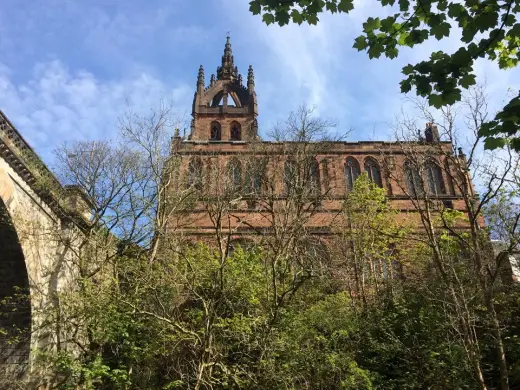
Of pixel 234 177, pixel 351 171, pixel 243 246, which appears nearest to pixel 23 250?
pixel 234 177

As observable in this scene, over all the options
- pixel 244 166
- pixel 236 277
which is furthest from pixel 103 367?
pixel 244 166

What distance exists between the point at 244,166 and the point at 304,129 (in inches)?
168

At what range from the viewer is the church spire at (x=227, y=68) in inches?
1671

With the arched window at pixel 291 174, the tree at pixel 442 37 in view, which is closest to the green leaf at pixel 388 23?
the tree at pixel 442 37

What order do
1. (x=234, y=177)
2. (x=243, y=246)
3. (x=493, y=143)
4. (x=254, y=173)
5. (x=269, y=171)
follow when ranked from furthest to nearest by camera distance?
(x=269, y=171)
(x=243, y=246)
(x=234, y=177)
(x=254, y=173)
(x=493, y=143)

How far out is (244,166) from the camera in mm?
20281

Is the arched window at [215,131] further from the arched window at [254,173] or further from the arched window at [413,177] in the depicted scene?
the arched window at [254,173]

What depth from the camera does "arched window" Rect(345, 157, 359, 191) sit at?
96.0 feet

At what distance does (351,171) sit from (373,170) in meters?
1.51

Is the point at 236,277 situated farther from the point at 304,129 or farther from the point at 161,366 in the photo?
the point at 304,129

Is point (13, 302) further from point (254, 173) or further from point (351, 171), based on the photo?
point (351, 171)

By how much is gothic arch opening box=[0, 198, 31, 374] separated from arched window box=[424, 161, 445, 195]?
23.4m

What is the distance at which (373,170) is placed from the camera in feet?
98.1

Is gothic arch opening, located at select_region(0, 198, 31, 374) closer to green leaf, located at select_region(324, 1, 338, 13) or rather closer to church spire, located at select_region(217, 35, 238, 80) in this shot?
green leaf, located at select_region(324, 1, 338, 13)
